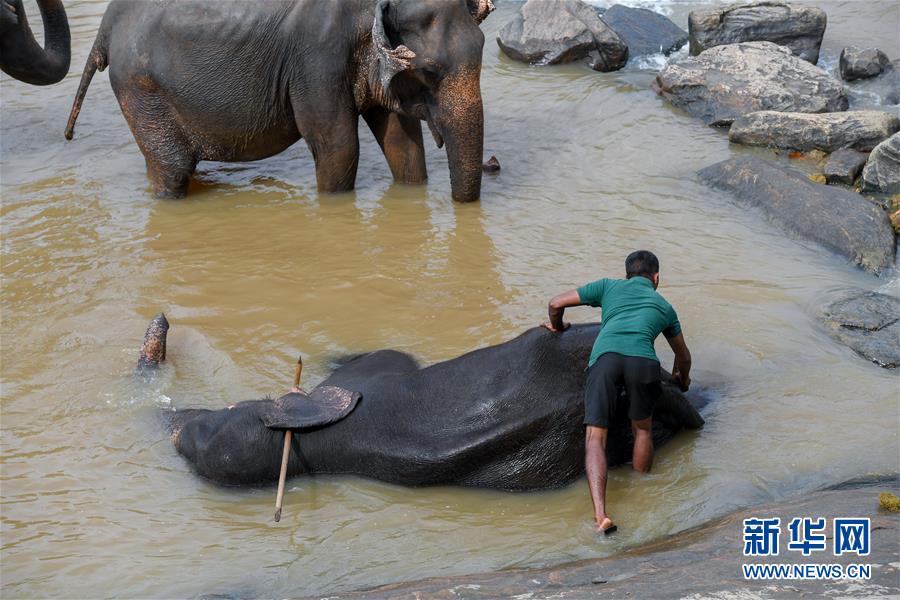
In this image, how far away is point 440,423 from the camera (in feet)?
18.3

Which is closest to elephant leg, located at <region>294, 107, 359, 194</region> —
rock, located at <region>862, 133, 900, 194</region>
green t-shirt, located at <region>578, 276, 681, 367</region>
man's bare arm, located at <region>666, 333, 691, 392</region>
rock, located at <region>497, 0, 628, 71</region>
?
green t-shirt, located at <region>578, 276, 681, 367</region>

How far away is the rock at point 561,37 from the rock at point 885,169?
12.8 feet

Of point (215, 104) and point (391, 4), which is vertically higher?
point (391, 4)

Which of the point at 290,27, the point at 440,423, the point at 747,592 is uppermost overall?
the point at 290,27

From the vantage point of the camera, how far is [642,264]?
5.84m

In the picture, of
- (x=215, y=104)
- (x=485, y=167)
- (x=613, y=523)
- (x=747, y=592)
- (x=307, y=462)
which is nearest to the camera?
(x=747, y=592)

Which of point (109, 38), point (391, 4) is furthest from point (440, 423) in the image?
point (109, 38)

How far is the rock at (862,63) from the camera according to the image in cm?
1155

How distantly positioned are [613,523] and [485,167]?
202 inches

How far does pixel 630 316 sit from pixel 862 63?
24.1 ft

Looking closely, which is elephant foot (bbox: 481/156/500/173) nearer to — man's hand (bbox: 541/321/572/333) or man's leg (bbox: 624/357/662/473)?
man's hand (bbox: 541/321/572/333)

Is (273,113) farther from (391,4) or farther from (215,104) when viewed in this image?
(391,4)

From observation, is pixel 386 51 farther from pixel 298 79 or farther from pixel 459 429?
pixel 459 429

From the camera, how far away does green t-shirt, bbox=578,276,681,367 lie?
541 cm
